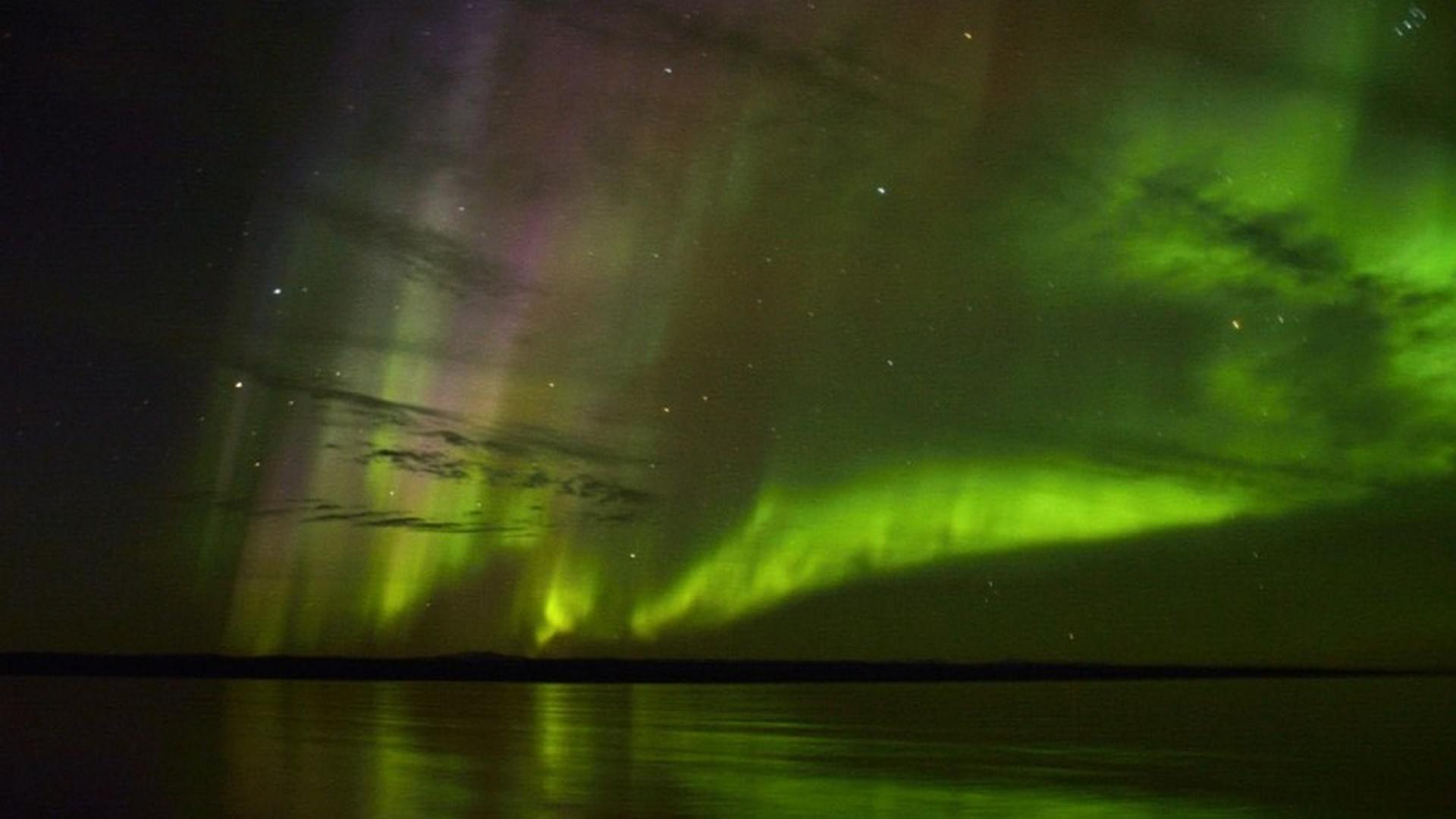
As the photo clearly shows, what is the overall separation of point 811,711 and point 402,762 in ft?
43.0

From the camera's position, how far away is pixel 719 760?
1319 centimetres

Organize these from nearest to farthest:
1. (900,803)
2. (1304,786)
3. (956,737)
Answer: (900,803) → (1304,786) → (956,737)

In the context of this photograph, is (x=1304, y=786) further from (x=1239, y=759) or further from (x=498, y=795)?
(x=498, y=795)

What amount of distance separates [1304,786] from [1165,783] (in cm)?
84

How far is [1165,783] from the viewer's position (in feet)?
36.0

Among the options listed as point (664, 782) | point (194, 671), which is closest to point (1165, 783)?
point (664, 782)

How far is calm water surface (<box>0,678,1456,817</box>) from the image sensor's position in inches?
374

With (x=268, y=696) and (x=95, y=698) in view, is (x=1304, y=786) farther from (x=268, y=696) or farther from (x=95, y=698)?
(x=268, y=696)

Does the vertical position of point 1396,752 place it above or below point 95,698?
above

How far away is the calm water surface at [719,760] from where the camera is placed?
9508 mm

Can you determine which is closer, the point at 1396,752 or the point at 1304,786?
the point at 1304,786

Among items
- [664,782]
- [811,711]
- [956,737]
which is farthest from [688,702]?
[664,782]

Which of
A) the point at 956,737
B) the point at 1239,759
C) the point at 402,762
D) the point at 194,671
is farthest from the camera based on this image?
the point at 194,671

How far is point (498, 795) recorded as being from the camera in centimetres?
1001
